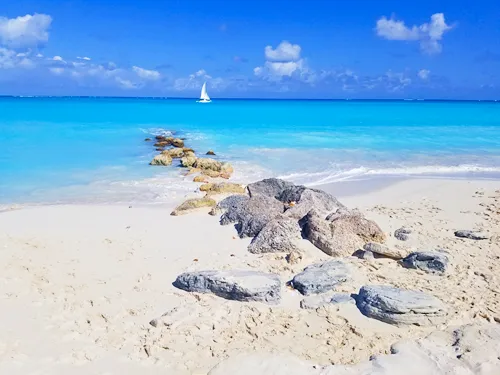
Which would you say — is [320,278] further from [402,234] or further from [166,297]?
[402,234]

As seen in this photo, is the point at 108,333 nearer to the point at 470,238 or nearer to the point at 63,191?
the point at 470,238

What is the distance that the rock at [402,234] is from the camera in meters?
7.27

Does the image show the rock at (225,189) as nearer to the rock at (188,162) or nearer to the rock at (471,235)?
the rock at (188,162)

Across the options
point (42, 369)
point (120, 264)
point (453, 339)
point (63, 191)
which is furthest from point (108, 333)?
point (63, 191)

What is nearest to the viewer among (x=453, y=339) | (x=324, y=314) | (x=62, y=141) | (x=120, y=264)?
(x=453, y=339)

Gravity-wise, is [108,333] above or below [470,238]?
below

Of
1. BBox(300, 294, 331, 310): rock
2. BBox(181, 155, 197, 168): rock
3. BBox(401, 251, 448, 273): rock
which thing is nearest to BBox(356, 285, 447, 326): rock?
BBox(300, 294, 331, 310): rock

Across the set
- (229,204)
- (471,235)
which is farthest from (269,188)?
(471,235)

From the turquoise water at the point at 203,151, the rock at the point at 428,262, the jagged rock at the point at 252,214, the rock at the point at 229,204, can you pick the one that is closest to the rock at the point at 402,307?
the rock at the point at 428,262

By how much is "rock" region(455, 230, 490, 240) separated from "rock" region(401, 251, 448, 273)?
58.3 inches

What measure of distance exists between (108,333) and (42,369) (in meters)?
0.71

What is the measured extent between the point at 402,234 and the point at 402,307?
2.80 m

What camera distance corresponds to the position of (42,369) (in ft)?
13.0

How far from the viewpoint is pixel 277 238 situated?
21.9 feet
